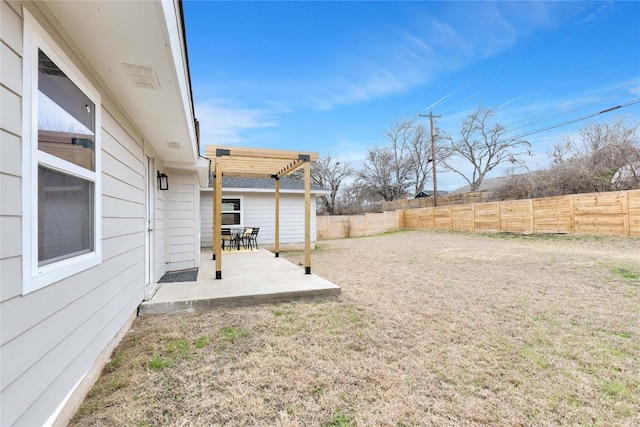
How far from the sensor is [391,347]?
9.73 ft

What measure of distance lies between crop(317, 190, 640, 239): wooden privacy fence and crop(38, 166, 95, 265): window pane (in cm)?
1369

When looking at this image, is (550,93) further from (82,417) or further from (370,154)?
(82,417)

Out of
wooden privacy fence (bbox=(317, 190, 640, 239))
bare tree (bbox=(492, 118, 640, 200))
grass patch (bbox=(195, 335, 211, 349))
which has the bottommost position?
grass patch (bbox=(195, 335, 211, 349))

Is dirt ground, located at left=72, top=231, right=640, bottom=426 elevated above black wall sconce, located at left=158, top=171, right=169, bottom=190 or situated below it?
below

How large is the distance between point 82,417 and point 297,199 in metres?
10.2

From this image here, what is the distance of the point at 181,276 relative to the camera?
18.8 feet

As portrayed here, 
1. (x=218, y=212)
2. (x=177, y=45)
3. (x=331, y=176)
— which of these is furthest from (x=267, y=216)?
(x=331, y=176)

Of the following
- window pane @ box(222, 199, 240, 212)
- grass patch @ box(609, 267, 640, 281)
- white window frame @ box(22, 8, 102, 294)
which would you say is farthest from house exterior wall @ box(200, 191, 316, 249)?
white window frame @ box(22, 8, 102, 294)

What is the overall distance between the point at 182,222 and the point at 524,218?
44.4 ft

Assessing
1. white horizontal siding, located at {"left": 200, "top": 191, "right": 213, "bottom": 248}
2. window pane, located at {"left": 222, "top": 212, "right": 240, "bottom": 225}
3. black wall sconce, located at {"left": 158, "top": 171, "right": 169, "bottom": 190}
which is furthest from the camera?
window pane, located at {"left": 222, "top": 212, "right": 240, "bottom": 225}

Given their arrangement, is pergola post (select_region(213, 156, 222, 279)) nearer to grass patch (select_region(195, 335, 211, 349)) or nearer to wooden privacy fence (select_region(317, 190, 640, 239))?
grass patch (select_region(195, 335, 211, 349))

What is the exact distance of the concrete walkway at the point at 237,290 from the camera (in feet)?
12.9

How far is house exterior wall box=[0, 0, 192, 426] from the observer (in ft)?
4.34

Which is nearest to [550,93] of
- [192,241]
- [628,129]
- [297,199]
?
[628,129]
